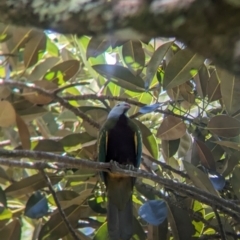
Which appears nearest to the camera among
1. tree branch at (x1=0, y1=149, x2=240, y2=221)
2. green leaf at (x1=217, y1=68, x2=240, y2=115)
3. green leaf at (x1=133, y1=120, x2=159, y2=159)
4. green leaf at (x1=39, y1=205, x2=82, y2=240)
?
tree branch at (x1=0, y1=149, x2=240, y2=221)

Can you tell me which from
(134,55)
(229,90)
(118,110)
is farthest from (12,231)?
(229,90)

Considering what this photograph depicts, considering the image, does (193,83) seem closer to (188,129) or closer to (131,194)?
(188,129)

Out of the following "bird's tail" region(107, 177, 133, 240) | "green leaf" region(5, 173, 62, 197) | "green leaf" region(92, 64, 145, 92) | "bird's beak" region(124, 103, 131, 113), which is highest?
"green leaf" region(92, 64, 145, 92)

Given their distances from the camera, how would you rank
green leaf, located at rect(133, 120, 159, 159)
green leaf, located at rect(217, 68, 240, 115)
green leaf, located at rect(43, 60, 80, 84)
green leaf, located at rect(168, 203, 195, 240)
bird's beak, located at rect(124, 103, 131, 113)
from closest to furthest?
1. green leaf, located at rect(217, 68, 240, 115)
2. green leaf, located at rect(168, 203, 195, 240)
3. green leaf, located at rect(133, 120, 159, 159)
4. green leaf, located at rect(43, 60, 80, 84)
5. bird's beak, located at rect(124, 103, 131, 113)

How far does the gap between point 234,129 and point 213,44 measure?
56.7 inches

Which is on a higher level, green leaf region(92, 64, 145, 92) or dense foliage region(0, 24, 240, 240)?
green leaf region(92, 64, 145, 92)

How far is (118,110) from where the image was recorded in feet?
7.47

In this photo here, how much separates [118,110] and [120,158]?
1.07 feet

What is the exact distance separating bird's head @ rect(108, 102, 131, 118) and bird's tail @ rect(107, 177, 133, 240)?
283mm

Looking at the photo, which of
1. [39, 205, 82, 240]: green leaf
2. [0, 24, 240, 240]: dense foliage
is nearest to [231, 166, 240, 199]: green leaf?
[0, 24, 240, 240]: dense foliage

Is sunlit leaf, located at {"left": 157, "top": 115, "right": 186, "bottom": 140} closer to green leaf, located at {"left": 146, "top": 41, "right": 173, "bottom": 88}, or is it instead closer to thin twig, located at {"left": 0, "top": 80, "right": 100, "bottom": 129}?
green leaf, located at {"left": 146, "top": 41, "right": 173, "bottom": 88}

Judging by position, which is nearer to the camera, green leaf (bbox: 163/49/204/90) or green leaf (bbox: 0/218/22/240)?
green leaf (bbox: 163/49/204/90)

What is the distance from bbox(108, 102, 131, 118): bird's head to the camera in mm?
2232

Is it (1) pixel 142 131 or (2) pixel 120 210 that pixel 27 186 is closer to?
(2) pixel 120 210
